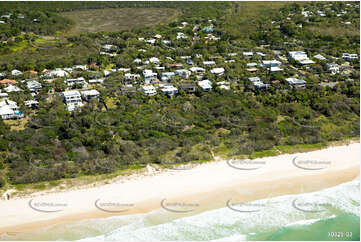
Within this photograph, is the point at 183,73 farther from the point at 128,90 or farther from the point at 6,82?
the point at 6,82

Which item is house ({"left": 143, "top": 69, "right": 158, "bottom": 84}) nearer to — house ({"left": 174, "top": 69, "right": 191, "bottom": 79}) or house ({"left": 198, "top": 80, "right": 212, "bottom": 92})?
house ({"left": 174, "top": 69, "right": 191, "bottom": 79})

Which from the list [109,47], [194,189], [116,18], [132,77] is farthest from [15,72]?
[116,18]

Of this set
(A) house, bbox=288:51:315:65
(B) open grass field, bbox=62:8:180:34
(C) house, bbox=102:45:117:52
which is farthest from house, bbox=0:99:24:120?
(B) open grass field, bbox=62:8:180:34

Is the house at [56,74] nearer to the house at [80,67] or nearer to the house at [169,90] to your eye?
→ the house at [80,67]

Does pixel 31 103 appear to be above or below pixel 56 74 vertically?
below

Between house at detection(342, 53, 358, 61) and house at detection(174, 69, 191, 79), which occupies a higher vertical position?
house at detection(342, 53, 358, 61)

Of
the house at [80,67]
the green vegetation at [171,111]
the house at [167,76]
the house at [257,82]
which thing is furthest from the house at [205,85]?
the house at [80,67]

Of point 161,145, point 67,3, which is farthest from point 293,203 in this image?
point 67,3
